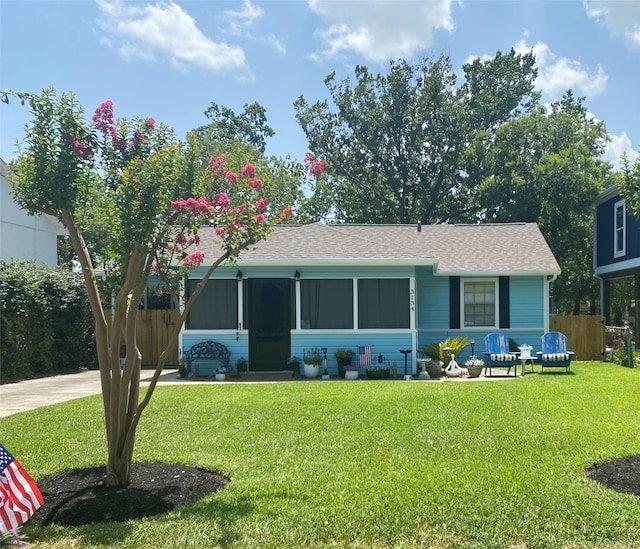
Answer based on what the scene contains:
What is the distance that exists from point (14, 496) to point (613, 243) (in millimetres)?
20309

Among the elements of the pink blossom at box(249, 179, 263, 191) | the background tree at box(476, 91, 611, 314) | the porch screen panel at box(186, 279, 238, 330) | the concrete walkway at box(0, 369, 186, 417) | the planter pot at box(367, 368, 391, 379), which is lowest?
the concrete walkway at box(0, 369, 186, 417)

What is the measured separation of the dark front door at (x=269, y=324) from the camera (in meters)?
13.9

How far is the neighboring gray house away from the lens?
20.3m

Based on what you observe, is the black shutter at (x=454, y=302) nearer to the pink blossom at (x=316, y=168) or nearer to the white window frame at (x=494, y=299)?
the white window frame at (x=494, y=299)

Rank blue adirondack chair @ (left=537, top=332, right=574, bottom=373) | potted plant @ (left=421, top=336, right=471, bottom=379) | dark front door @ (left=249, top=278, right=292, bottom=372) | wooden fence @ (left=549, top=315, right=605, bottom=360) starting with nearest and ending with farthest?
blue adirondack chair @ (left=537, top=332, right=574, bottom=373) → dark front door @ (left=249, top=278, right=292, bottom=372) → potted plant @ (left=421, top=336, right=471, bottom=379) → wooden fence @ (left=549, top=315, right=605, bottom=360)

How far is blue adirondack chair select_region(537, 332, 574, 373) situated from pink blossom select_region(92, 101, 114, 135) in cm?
1077

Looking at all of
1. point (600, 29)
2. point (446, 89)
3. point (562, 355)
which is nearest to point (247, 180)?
point (562, 355)

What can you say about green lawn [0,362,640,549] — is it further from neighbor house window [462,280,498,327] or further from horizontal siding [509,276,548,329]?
neighbor house window [462,280,498,327]

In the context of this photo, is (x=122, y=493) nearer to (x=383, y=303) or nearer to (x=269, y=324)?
(x=269, y=324)

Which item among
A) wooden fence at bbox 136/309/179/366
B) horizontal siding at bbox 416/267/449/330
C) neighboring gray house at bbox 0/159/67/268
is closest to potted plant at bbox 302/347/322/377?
horizontal siding at bbox 416/267/449/330

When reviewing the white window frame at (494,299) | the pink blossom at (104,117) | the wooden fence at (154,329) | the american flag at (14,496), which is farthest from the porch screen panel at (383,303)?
the american flag at (14,496)

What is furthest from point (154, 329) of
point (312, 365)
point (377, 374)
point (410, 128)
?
point (410, 128)

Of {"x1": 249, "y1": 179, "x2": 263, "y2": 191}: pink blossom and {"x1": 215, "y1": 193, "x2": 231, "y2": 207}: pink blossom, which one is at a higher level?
{"x1": 249, "y1": 179, "x2": 263, "y2": 191}: pink blossom

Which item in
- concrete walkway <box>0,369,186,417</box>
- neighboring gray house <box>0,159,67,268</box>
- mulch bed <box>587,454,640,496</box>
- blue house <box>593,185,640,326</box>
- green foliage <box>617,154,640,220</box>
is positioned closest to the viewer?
mulch bed <box>587,454,640,496</box>
